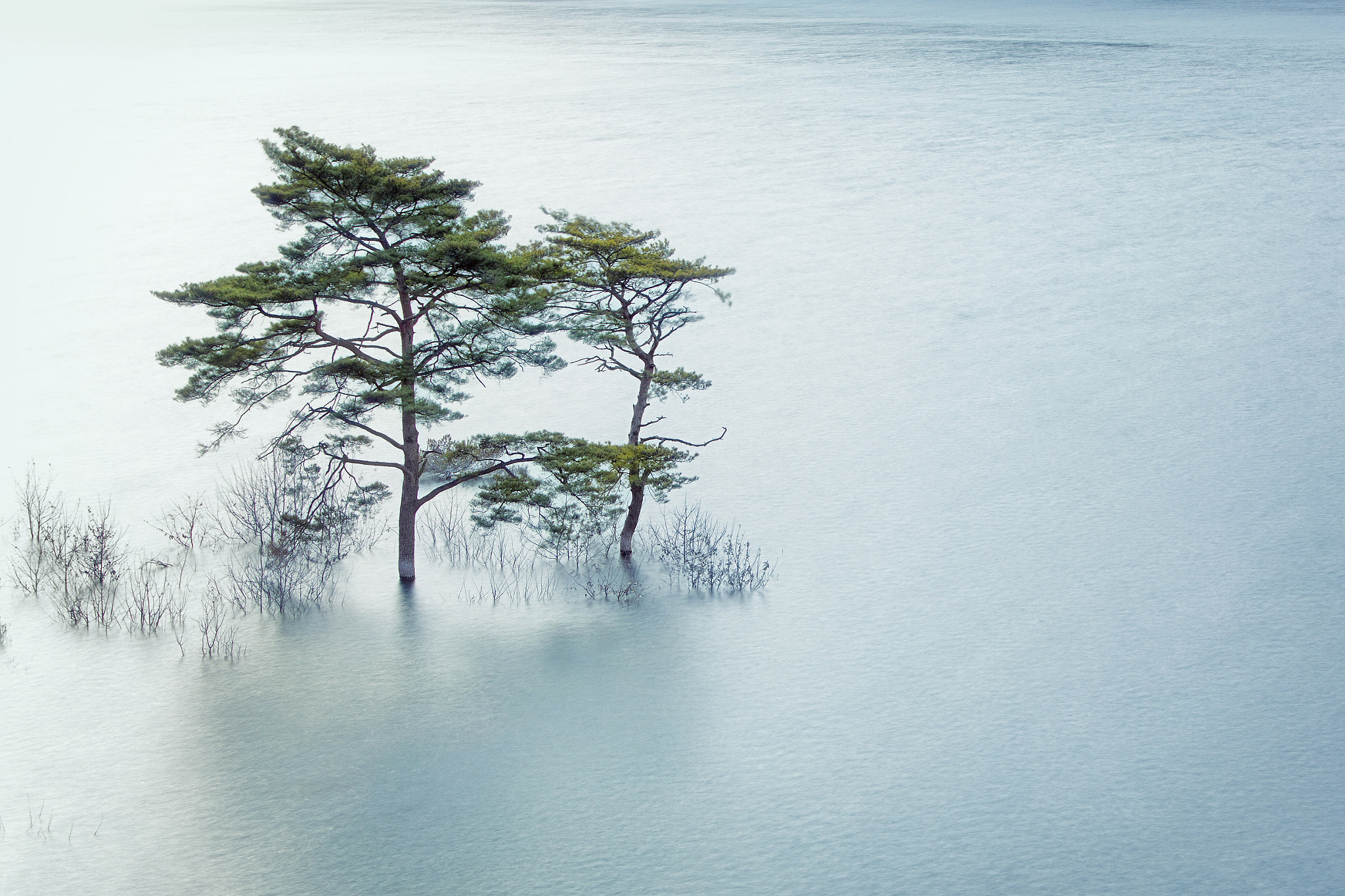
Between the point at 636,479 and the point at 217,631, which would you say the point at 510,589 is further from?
the point at 217,631

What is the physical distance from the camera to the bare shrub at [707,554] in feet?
81.4

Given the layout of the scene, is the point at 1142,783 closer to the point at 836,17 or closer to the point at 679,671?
the point at 679,671

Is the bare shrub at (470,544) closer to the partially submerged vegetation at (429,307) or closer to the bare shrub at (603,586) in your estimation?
the bare shrub at (603,586)

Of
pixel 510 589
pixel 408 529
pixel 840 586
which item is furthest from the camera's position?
pixel 840 586

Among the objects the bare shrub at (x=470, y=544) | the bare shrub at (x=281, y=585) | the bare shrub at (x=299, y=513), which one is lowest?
the bare shrub at (x=281, y=585)

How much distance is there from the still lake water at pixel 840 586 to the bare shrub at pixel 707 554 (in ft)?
2.08

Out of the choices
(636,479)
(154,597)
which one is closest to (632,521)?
(636,479)

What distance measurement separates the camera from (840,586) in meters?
25.3

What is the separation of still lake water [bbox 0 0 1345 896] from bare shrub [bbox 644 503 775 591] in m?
0.63

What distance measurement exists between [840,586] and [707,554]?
2.73 m

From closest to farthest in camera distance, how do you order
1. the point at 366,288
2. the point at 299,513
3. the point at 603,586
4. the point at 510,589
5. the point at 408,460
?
the point at 366,288, the point at 408,460, the point at 299,513, the point at 603,586, the point at 510,589

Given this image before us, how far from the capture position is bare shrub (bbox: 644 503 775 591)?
24.8 metres

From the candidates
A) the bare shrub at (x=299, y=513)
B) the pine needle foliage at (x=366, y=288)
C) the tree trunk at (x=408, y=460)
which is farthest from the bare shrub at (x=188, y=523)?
the pine needle foliage at (x=366, y=288)

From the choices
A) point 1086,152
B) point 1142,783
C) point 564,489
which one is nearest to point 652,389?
point 564,489
